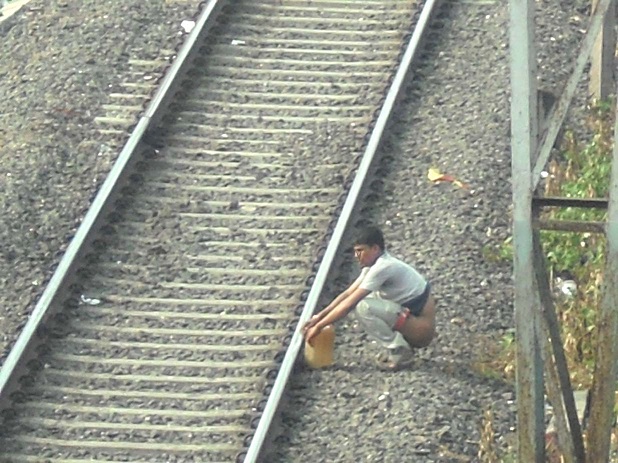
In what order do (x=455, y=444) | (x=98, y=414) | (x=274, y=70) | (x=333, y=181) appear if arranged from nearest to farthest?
(x=455, y=444), (x=98, y=414), (x=333, y=181), (x=274, y=70)

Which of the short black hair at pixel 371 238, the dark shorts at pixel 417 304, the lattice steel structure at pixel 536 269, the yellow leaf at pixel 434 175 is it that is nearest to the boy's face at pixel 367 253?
the short black hair at pixel 371 238

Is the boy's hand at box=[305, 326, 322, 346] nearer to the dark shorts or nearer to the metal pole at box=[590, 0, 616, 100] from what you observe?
the dark shorts

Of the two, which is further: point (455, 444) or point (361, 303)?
point (361, 303)

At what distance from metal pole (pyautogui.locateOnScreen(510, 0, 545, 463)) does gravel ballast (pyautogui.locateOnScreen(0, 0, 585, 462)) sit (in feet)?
4.41

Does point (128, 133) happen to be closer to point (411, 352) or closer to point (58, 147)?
point (58, 147)

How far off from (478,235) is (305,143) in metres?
1.76

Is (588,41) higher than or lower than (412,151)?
higher

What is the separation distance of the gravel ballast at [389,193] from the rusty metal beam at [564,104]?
2008 mm

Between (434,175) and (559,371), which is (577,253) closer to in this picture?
(434,175)

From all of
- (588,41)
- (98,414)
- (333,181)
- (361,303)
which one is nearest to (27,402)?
(98,414)

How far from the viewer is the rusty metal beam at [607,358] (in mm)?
8125

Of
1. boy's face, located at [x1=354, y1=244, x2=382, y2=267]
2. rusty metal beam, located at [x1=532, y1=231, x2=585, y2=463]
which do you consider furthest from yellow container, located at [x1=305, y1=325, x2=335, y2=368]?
rusty metal beam, located at [x1=532, y1=231, x2=585, y2=463]

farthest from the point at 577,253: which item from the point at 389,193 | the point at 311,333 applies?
the point at 311,333

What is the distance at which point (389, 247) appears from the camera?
11.7m
